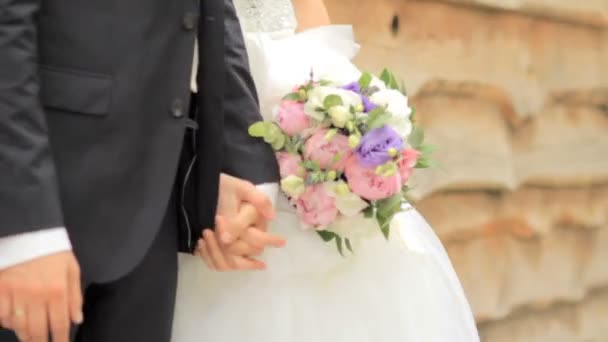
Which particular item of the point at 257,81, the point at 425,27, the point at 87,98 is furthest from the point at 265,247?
the point at 425,27

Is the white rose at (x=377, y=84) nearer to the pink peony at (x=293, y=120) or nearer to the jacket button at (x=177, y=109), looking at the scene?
the pink peony at (x=293, y=120)

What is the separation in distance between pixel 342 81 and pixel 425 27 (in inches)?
40.9

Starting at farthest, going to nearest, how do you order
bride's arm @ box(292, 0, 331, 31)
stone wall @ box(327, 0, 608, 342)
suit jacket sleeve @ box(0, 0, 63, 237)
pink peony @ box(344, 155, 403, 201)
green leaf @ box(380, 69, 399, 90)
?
stone wall @ box(327, 0, 608, 342)
bride's arm @ box(292, 0, 331, 31)
green leaf @ box(380, 69, 399, 90)
pink peony @ box(344, 155, 403, 201)
suit jacket sleeve @ box(0, 0, 63, 237)

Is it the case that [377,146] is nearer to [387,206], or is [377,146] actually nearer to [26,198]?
[387,206]

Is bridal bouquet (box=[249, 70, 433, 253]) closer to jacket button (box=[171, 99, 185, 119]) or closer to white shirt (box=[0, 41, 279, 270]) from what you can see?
jacket button (box=[171, 99, 185, 119])

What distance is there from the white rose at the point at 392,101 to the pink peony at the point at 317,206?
0.40 feet

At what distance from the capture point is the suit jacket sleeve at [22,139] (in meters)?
0.81

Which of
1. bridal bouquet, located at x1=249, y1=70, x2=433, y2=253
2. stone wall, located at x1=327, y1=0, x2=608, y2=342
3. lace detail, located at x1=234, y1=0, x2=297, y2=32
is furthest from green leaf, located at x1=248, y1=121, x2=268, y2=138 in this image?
stone wall, located at x1=327, y1=0, x2=608, y2=342

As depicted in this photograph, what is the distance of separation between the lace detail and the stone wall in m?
0.68

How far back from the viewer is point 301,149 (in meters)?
1.09

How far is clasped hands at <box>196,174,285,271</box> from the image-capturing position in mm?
1017

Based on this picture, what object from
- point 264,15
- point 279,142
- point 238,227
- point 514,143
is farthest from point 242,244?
point 514,143

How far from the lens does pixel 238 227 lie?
1.02 meters

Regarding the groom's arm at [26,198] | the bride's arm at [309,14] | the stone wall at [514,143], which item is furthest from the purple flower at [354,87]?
the stone wall at [514,143]
